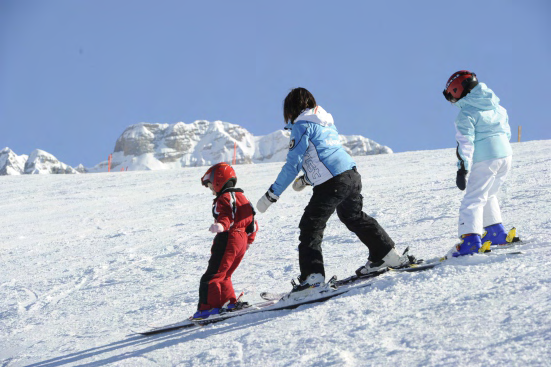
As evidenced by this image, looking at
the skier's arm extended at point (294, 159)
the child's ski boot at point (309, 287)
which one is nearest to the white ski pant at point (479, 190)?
the child's ski boot at point (309, 287)

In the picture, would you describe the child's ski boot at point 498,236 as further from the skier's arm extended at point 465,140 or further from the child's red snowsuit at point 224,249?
the child's red snowsuit at point 224,249

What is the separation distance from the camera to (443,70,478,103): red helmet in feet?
17.1

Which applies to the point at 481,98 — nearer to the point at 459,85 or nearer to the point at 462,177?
the point at 459,85

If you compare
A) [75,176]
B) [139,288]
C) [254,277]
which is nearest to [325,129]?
[254,277]

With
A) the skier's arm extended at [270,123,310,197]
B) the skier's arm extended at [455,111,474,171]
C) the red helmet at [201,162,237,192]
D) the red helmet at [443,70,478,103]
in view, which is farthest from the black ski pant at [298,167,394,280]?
the red helmet at [443,70,478,103]

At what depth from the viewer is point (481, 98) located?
16.9 feet

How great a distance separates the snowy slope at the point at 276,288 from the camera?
359cm

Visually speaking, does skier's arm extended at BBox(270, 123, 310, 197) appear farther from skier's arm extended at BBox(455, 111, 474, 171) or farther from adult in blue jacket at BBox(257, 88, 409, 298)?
skier's arm extended at BBox(455, 111, 474, 171)

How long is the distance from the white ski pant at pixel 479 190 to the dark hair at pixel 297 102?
1.57 m

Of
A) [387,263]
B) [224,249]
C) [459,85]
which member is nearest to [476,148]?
[459,85]

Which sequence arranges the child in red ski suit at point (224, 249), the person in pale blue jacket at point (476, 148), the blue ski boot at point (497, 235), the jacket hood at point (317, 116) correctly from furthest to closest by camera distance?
the blue ski boot at point (497, 235), the person in pale blue jacket at point (476, 148), the child in red ski suit at point (224, 249), the jacket hood at point (317, 116)

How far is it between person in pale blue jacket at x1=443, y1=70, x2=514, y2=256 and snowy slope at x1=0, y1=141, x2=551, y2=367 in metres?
0.33

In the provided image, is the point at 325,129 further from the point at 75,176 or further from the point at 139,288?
the point at 75,176

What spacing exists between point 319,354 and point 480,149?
2573 millimetres
